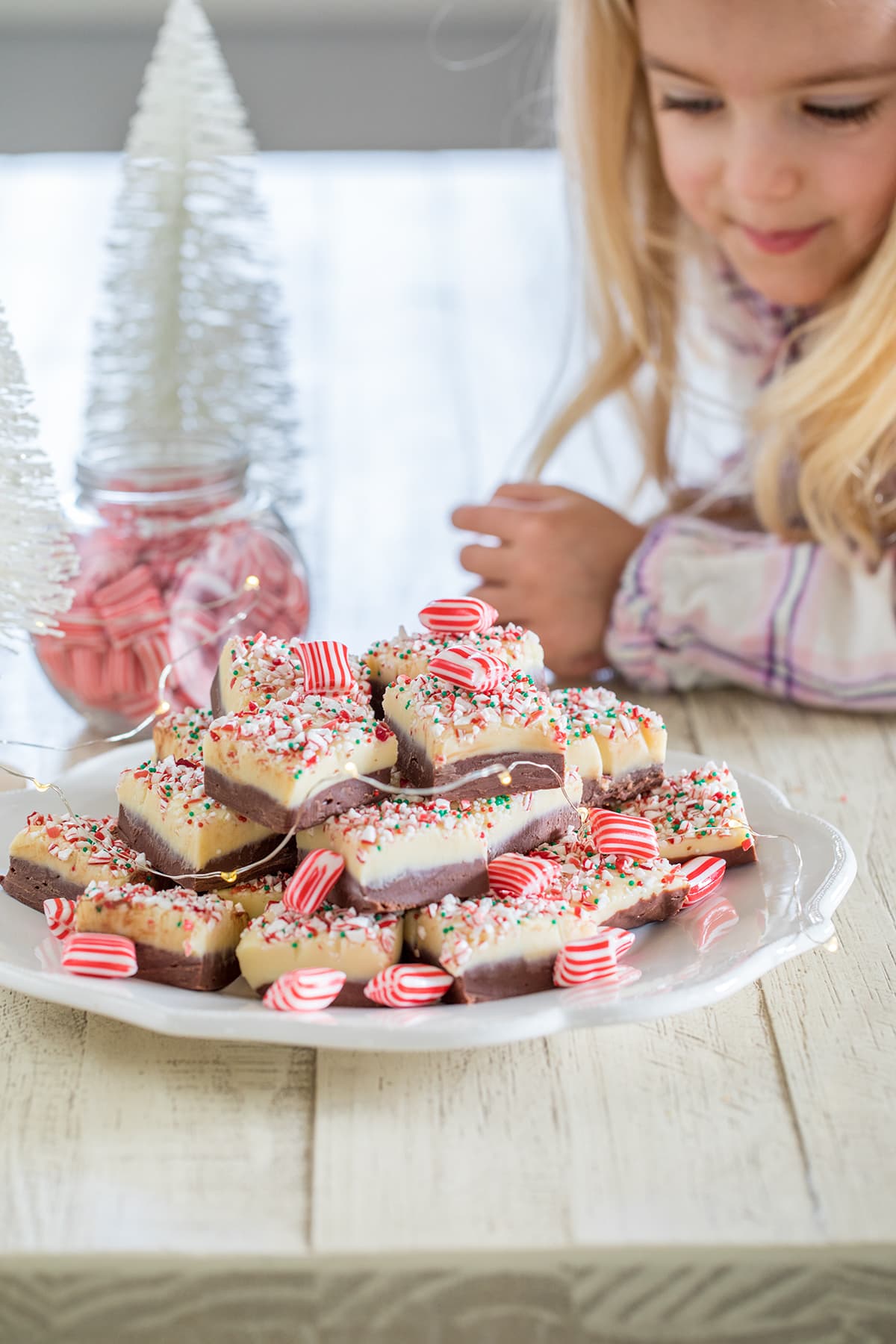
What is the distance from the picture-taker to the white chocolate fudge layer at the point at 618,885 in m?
0.90

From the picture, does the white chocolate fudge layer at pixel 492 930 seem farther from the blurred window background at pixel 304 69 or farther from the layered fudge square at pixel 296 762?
the blurred window background at pixel 304 69

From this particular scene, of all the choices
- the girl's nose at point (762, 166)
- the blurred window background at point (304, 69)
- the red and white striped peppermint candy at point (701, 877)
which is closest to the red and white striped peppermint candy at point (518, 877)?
the red and white striped peppermint candy at point (701, 877)

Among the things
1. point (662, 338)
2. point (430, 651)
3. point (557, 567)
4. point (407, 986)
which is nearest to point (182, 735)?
point (430, 651)

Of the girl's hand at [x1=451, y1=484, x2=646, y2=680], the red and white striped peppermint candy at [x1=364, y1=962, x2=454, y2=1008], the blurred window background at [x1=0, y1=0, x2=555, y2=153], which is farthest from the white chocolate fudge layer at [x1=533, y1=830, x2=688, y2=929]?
the blurred window background at [x1=0, y1=0, x2=555, y2=153]

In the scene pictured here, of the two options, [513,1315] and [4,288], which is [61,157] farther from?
[513,1315]

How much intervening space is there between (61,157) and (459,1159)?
363 cm

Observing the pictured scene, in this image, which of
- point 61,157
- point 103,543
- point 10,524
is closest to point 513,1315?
point 10,524

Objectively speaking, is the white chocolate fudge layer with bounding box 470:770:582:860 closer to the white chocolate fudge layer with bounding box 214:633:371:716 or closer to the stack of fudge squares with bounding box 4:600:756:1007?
the stack of fudge squares with bounding box 4:600:756:1007

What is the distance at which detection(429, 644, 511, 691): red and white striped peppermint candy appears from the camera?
0.94m

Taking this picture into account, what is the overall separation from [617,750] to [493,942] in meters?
0.23

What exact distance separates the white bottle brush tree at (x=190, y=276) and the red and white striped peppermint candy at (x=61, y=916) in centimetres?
81

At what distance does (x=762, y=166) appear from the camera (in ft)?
4.59

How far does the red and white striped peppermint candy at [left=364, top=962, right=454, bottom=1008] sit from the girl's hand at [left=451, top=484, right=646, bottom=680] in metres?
0.70

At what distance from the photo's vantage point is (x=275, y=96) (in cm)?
253
